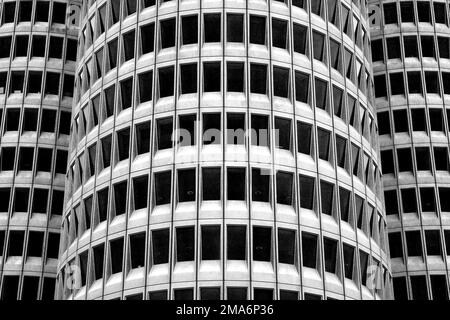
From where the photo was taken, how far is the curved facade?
5381 centimetres

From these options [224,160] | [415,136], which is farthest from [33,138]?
[415,136]

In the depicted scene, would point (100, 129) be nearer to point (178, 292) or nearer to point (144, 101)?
point (144, 101)

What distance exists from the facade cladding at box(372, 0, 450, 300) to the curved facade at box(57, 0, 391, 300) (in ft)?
32.0

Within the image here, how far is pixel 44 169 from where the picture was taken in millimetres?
74125

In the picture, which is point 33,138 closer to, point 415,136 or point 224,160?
point 224,160

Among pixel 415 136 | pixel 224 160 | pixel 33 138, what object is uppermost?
pixel 33 138

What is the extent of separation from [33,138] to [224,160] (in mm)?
23515

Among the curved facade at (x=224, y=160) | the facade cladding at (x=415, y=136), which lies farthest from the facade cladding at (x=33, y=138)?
the facade cladding at (x=415, y=136)

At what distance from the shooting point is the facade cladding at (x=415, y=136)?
233ft

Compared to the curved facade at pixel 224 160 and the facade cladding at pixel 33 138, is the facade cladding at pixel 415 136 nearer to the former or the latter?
the curved facade at pixel 224 160

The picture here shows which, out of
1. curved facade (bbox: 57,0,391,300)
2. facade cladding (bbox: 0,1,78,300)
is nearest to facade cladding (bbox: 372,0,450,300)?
curved facade (bbox: 57,0,391,300)

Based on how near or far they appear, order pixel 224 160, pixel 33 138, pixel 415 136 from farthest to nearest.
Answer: pixel 415 136 < pixel 33 138 < pixel 224 160

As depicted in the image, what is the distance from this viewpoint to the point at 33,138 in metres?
74.6

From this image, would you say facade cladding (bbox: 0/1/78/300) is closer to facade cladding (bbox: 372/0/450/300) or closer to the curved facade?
the curved facade
